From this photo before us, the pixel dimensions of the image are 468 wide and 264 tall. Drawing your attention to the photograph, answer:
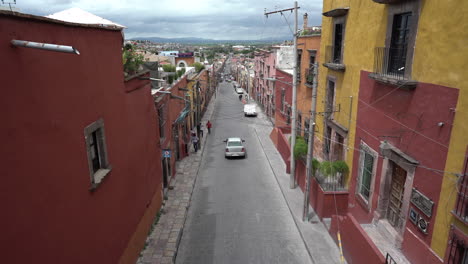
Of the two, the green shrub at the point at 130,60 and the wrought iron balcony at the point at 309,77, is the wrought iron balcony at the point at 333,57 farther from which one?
the green shrub at the point at 130,60

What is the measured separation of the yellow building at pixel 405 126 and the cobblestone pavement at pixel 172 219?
19.5 feet

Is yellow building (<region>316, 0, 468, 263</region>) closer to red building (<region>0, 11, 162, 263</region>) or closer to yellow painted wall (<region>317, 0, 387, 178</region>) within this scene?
yellow painted wall (<region>317, 0, 387, 178</region>)

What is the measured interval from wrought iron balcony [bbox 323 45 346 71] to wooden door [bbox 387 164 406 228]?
16.0ft

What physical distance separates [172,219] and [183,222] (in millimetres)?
530

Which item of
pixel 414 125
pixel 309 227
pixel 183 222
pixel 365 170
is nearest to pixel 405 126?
pixel 414 125

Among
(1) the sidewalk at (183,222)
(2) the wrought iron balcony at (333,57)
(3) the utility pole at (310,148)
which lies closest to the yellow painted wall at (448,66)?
(3) the utility pole at (310,148)

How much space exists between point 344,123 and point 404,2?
5.04 m

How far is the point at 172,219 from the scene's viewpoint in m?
13.1

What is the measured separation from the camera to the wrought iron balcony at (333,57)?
41.2 ft

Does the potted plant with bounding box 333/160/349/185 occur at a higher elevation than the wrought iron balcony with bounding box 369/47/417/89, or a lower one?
lower

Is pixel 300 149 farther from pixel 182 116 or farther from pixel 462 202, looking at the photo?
pixel 462 202

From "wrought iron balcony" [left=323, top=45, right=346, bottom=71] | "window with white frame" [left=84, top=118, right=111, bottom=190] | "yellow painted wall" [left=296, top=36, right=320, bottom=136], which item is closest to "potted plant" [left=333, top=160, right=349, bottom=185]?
"wrought iron balcony" [left=323, top=45, right=346, bottom=71]

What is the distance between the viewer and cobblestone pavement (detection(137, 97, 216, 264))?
412 inches

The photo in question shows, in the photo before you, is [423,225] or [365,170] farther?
[365,170]
